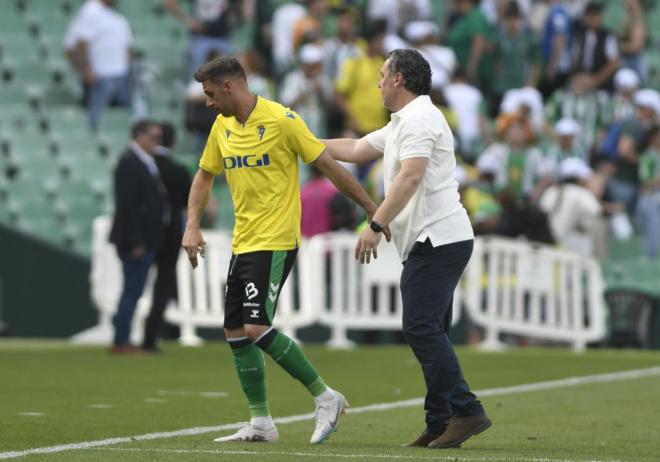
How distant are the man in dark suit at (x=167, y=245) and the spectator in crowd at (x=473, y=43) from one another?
7.83m

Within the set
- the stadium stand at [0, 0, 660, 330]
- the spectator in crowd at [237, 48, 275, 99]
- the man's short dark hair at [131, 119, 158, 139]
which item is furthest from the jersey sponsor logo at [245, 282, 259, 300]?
the spectator in crowd at [237, 48, 275, 99]

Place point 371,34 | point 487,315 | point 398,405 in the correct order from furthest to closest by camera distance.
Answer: point 371,34
point 487,315
point 398,405

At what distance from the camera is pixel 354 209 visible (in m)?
21.3

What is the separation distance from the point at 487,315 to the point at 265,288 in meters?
10.9

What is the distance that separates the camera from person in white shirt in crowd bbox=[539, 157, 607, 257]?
21.1m

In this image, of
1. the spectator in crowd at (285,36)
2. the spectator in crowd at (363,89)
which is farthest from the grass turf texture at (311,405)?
the spectator in crowd at (285,36)

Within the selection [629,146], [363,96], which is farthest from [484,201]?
[363,96]

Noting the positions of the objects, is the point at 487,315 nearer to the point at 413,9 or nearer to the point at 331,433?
the point at 413,9

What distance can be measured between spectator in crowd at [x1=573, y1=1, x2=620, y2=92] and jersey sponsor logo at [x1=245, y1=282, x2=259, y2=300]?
1534 cm

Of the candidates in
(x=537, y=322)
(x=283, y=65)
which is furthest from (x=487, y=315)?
(x=283, y=65)

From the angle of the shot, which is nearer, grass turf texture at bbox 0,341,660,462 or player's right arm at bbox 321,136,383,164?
grass turf texture at bbox 0,341,660,462

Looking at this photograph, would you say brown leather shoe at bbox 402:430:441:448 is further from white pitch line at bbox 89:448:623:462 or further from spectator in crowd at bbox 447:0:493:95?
spectator in crowd at bbox 447:0:493:95

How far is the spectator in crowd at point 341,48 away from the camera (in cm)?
2369

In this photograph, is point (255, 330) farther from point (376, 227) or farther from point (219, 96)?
point (219, 96)
